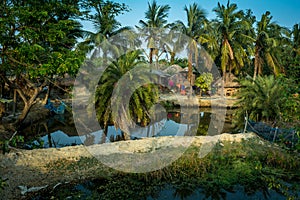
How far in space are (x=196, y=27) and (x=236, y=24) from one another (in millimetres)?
3318

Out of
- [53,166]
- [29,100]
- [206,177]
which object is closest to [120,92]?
[29,100]

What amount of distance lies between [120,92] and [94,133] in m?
2.76

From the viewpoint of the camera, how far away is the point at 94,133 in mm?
11016

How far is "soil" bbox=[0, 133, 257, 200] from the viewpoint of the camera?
209 inches

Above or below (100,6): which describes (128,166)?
below

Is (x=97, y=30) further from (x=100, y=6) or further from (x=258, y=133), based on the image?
(x=258, y=133)

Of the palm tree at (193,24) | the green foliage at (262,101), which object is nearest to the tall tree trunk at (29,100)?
the green foliage at (262,101)

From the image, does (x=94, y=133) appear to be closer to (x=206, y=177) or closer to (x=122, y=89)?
(x=122, y=89)

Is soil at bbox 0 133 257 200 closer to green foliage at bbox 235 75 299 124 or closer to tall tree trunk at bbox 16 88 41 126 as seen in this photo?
tall tree trunk at bbox 16 88 41 126

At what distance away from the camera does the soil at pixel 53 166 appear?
17.4 ft

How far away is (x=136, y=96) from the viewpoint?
31.2ft

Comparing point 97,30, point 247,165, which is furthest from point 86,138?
point 97,30

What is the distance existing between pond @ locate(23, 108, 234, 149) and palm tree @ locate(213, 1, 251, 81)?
275 inches

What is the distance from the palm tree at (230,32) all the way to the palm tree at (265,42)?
1362 mm
